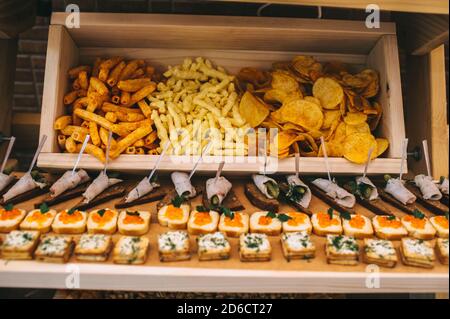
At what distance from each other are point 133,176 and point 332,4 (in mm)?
1189

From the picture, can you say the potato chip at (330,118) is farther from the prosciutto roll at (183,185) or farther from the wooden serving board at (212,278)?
the wooden serving board at (212,278)

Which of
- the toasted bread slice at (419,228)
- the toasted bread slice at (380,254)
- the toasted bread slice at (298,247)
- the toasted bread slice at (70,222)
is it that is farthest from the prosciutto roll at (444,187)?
the toasted bread slice at (70,222)

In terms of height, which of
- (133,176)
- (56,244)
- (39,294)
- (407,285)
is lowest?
(39,294)

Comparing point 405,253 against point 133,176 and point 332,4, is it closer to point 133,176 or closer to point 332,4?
point 332,4

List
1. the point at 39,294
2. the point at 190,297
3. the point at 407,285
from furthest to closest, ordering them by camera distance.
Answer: the point at 39,294
the point at 190,297
the point at 407,285

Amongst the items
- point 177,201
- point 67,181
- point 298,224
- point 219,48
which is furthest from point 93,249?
point 219,48

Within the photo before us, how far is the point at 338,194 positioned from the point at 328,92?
1.71 feet

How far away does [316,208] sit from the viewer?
191 centimetres

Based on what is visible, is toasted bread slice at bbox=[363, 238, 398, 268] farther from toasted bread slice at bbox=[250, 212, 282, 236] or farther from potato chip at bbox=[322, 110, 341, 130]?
potato chip at bbox=[322, 110, 341, 130]

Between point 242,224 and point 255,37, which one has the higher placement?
point 255,37

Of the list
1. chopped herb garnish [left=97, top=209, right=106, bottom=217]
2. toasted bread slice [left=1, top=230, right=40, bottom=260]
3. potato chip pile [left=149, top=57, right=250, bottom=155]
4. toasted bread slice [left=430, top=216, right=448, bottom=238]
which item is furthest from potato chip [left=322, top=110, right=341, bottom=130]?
toasted bread slice [left=1, top=230, right=40, bottom=260]

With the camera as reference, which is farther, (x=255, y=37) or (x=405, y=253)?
(x=255, y=37)
